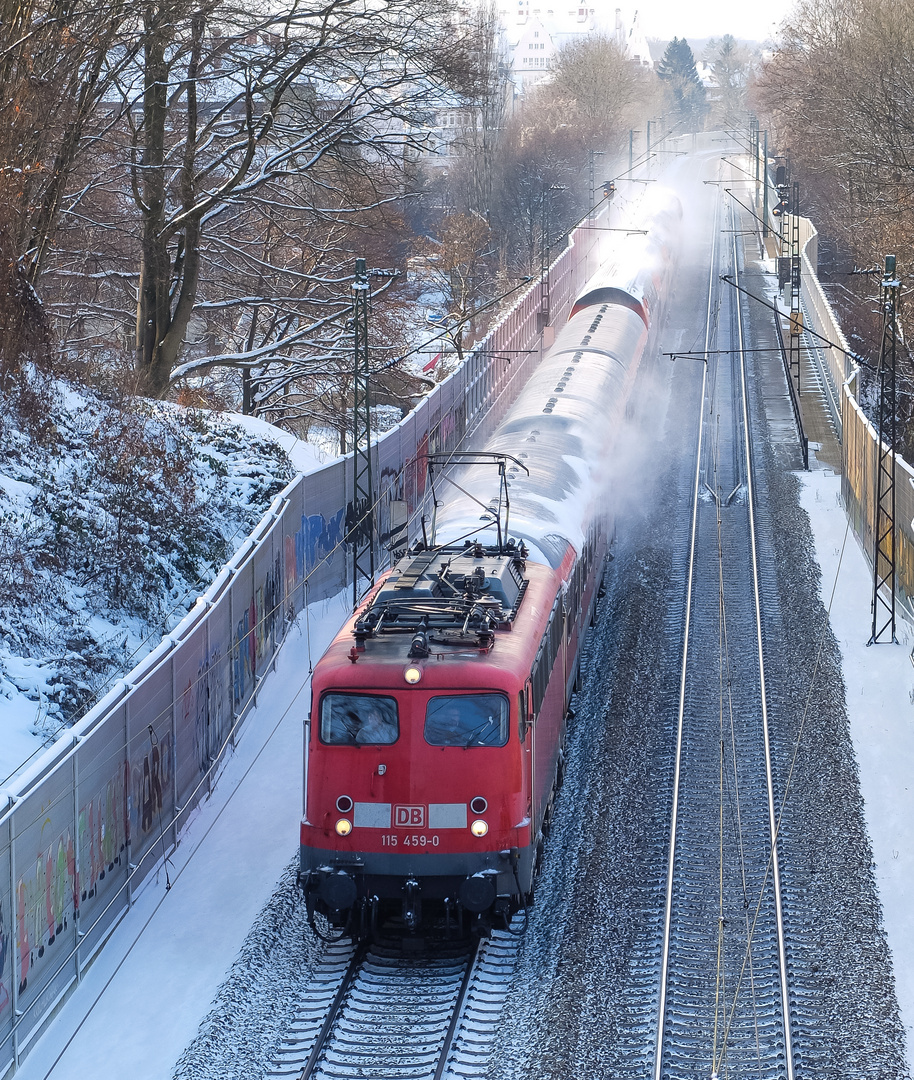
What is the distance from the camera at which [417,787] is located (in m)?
12.7

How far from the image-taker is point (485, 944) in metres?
13.8

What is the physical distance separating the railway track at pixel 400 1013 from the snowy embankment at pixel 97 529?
454cm

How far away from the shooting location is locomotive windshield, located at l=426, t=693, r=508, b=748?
41.9ft

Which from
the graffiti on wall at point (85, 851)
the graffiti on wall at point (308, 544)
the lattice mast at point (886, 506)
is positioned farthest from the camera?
the graffiti on wall at point (308, 544)

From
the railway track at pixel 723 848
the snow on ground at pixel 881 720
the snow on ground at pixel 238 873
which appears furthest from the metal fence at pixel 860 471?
the railway track at pixel 723 848

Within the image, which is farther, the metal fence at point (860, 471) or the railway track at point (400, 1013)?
the metal fence at point (860, 471)

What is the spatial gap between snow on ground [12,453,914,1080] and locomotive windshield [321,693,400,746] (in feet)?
8.97

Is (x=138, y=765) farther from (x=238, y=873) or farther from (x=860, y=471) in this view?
(x=860, y=471)

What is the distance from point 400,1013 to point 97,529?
11227mm

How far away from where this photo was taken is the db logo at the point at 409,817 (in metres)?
12.7

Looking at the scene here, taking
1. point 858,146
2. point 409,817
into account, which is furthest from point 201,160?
point 858,146

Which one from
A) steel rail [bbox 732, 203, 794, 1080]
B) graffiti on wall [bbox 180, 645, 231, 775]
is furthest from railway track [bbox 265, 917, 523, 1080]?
graffiti on wall [bbox 180, 645, 231, 775]

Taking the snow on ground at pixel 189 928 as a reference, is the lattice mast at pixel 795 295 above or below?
above

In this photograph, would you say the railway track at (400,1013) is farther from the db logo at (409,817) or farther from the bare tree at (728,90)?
the bare tree at (728,90)
